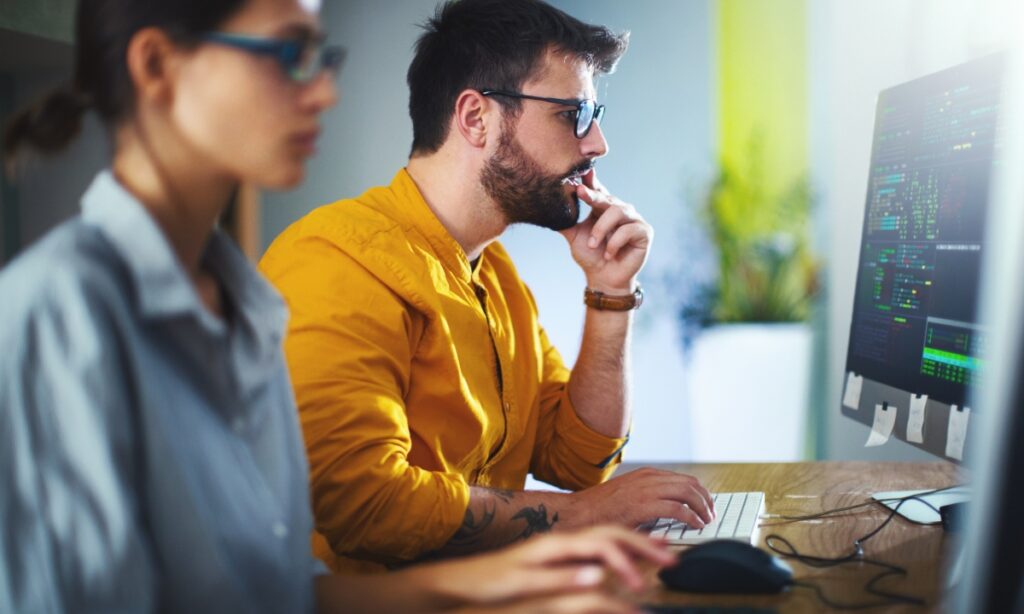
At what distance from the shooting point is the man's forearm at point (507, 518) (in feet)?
4.45

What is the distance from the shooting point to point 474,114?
1805mm

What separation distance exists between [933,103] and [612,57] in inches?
27.4

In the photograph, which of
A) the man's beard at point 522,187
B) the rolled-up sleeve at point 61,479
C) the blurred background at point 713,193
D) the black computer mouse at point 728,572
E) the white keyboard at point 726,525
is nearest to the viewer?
the rolled-up sleeve at point 61,479

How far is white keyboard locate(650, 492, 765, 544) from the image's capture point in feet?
4.14

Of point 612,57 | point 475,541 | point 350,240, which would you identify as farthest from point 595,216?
point 475,541

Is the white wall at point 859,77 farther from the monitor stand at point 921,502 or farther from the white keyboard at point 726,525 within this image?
the white keyboard at point 726,525

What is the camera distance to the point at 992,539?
2.37 feet

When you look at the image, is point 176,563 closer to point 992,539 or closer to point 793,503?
point 992,539

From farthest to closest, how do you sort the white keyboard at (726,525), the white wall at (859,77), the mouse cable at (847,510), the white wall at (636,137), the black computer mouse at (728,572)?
the white wall at (636,137), the white wall at (859,77), the mouse cable at (847,510), the white keyboard at (726,525), the black computer mouse at (728,572)

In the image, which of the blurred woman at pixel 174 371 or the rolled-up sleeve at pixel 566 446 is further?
the rolled-up sleeve at pixel 566 446

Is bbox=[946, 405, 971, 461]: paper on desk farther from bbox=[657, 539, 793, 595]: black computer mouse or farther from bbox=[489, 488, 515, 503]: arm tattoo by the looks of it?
bbox=[489, 488, 515, 503]: arm tattoo

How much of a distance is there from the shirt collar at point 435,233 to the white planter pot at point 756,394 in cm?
216

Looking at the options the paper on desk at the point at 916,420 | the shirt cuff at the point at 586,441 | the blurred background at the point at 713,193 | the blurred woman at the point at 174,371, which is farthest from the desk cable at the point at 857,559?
the blurred background at the point at 713,193

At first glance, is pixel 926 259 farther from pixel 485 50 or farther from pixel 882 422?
pixel 485 50
